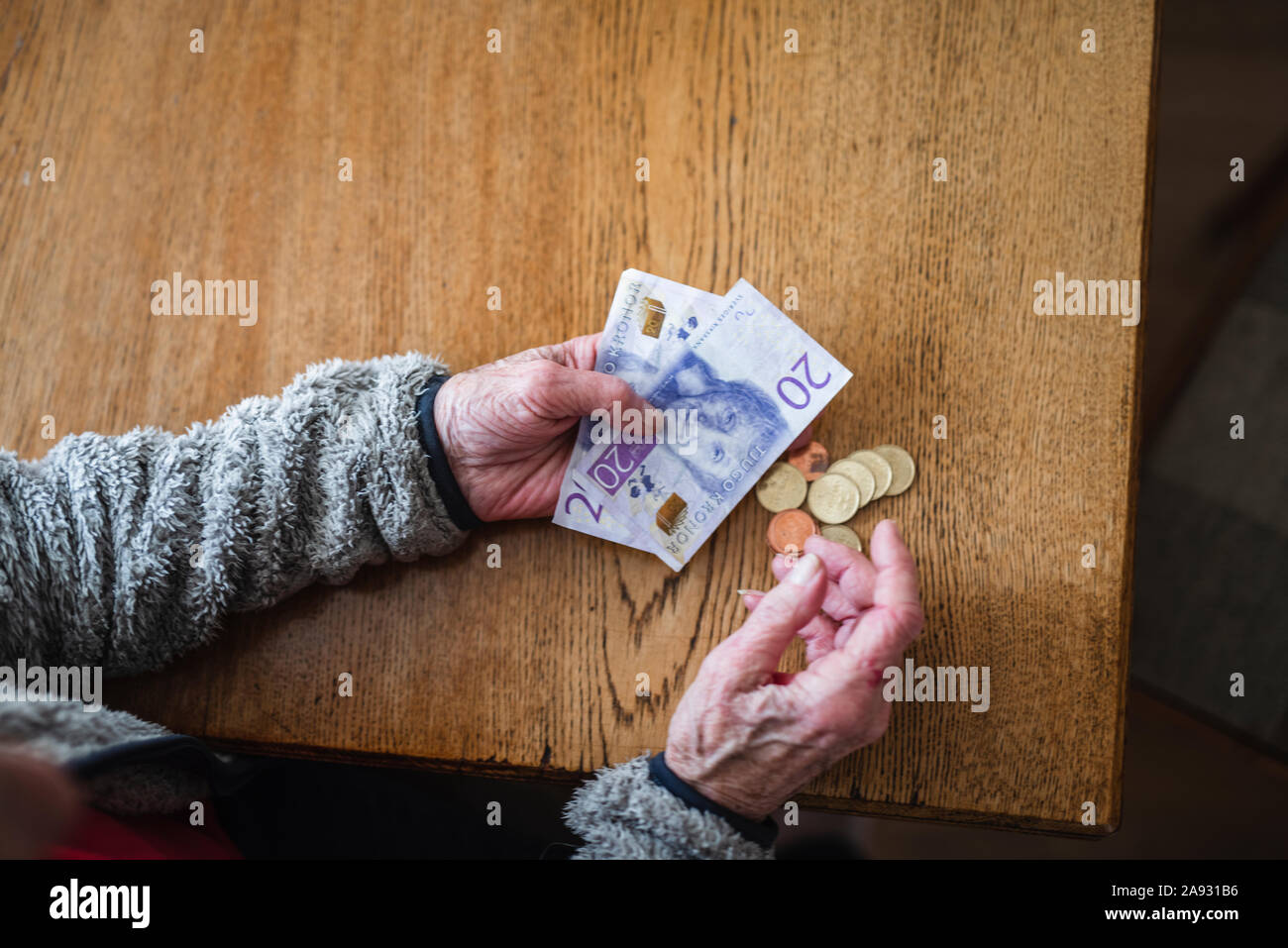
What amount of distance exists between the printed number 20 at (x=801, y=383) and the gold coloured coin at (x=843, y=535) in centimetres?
14

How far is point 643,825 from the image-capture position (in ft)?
2.53

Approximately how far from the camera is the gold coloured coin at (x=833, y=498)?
34.3 inches

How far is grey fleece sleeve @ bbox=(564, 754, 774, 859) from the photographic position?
2.47ft

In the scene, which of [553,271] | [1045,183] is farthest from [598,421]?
[1045,183]

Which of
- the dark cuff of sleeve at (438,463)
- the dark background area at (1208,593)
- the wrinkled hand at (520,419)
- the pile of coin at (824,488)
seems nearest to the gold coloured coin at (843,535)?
the pile of coin at (824,488)

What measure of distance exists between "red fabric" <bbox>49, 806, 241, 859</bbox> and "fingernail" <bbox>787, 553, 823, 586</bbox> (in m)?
0.65

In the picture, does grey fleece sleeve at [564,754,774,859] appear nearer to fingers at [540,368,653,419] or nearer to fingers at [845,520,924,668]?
fingers at [845,520,924,668]

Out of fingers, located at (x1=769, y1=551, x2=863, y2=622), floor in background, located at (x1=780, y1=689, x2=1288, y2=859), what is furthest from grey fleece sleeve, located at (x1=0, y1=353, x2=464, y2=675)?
floor in background, located at (x1=780, y1=689, x2=1288, y2=859)

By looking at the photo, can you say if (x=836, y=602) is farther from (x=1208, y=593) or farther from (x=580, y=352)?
(x=1208, y=593)

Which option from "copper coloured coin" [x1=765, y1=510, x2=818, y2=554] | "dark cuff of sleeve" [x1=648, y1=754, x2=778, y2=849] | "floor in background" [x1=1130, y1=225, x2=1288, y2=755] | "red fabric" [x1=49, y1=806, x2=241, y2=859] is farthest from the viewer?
"floor in background" [x1=1130, y1=225, x2=1288, y2=755]

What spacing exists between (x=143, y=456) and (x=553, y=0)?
0.75 metres
